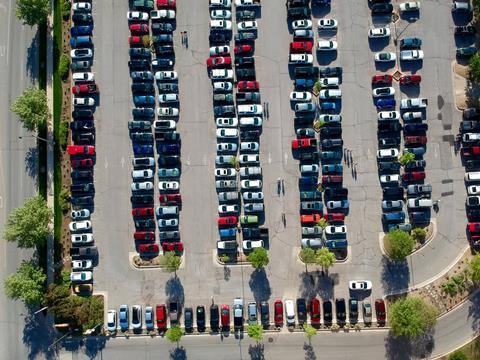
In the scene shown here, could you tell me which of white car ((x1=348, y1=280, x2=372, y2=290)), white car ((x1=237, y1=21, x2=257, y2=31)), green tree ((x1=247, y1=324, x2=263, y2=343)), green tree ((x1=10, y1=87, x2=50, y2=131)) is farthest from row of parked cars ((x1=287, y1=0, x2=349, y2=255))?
green tree ((x1=10, y1=87, x2=50, y2=131))

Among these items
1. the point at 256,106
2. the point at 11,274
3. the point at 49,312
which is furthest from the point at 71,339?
the point at 256,106

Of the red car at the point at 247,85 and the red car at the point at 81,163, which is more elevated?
the red car at the point at 247,85

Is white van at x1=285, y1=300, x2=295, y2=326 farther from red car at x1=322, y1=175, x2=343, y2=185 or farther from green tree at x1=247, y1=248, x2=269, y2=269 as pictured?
red car at x1=322, y1=175, x2=343, y2=185

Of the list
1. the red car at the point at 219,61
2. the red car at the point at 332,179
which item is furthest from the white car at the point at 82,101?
the red car at the point at 332,179

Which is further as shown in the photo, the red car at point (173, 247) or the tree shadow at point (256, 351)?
the red car at point (173, 247)

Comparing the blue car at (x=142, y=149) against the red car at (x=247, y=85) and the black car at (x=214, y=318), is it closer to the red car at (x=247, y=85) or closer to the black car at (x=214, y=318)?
the red car at (x=247, y=85)

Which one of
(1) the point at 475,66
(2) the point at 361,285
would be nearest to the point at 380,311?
(2) the point at 361,285

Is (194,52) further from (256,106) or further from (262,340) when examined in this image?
(262,340)
